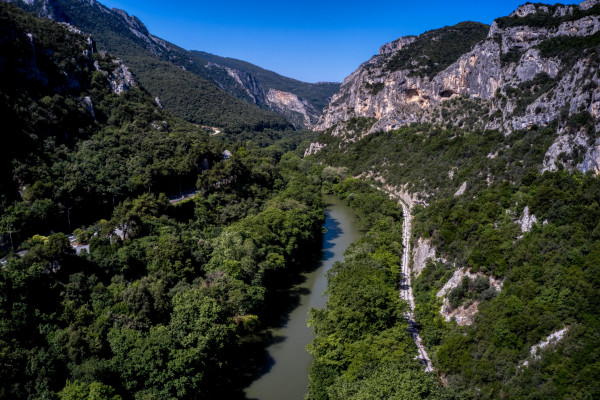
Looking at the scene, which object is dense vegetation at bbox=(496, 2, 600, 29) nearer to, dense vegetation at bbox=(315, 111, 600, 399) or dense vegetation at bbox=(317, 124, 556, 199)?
dense vegetation at bbox=(317, 124, 556, 199)

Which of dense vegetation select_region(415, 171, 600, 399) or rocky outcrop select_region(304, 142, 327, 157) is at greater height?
rocky outcrop select_region(304, 142, 327, 157)

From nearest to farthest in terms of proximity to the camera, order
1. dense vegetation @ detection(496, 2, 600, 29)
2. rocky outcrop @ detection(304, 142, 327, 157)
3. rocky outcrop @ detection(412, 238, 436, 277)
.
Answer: rocky outcrop @ detection(412, 238, 436, 277) → dense vegetation @ detection(496, 2, 600, 29) → rocky outcrop @ detection(304, 142, 327, 157)

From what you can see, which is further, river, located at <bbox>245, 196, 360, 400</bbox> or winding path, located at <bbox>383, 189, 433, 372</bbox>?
winding path, located at <bbox>383, 189, 433, 372</bbox>

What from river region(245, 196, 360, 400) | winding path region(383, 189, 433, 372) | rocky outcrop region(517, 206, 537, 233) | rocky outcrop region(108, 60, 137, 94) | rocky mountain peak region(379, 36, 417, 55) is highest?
rocky mountain peak region(379, 36, 417, 55)

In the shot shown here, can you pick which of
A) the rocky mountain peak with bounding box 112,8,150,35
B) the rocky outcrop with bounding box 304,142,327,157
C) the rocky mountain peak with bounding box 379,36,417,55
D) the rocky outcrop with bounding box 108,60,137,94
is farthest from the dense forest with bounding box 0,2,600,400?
the rocky mountain peak with bounding box 112,8,150,35

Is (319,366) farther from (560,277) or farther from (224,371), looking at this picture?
(560,277)

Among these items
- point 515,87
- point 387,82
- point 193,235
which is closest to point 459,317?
point 193,235

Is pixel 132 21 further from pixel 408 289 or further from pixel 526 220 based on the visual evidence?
pixel 526 220

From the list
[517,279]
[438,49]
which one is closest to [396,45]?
[438,49]

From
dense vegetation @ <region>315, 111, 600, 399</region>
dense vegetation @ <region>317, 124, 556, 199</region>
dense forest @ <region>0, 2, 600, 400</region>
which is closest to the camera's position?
dense vegetation @ <region>315, 111, 600, 399</region>
